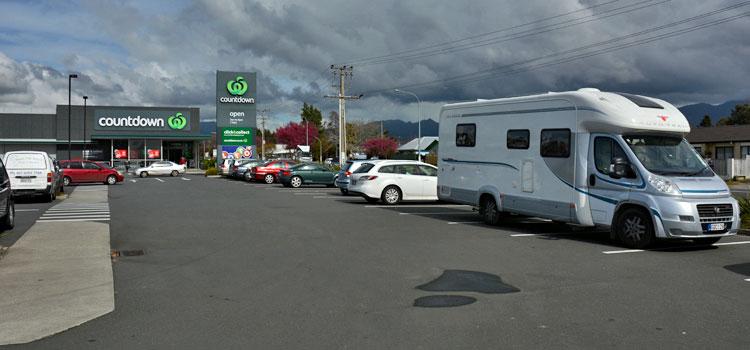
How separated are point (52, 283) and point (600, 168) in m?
9.27

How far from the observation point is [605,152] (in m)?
12.5

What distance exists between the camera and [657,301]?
24.7ft

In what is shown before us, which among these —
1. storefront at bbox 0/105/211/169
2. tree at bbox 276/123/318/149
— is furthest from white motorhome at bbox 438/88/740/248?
tree at bbox 276/123/318/149

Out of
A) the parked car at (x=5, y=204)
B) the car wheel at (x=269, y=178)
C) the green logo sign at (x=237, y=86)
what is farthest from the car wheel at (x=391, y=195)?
the green logo sign at (x=237, y=86)

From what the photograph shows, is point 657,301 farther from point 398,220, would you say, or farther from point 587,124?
point 398,220

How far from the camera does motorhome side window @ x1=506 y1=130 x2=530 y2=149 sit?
46.8ft

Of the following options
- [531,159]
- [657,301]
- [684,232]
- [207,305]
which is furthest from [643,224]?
[207,305]

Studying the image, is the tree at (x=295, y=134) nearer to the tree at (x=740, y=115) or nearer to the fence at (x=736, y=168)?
the tree at (x=740, y=115)

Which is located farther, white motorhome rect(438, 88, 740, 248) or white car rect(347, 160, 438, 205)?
white car rect(347, 160, 438, 205)

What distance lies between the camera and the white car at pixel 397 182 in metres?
21.7

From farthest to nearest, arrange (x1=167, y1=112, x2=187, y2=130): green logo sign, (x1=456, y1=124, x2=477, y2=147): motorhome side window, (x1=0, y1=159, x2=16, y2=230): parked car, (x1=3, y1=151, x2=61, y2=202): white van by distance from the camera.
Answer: (x1=167, y1=112, x2=187, y2=130): green logo sign → (x1=3, y1=151, x2=61, y2=202): white van → (x1=456, y1=124, x2=477, y2=147): motorhome side window → (x1=0, y1=159, x2=16, y2=230): parked car

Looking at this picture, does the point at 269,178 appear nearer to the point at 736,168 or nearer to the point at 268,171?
the point at 268,171

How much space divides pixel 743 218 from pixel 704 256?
4582mm

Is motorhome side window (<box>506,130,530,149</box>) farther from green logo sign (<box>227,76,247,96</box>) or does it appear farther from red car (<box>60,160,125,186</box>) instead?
green logo sign (<box>227,76,247,96</box>)
